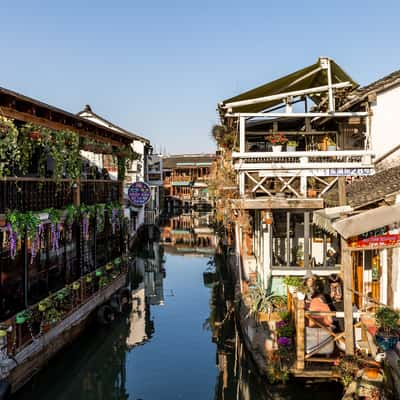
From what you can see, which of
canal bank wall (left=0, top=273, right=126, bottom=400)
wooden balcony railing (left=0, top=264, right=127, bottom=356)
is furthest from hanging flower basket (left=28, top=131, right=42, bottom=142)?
canal bank wall (left=0, top=273, right=126, bottom=400)

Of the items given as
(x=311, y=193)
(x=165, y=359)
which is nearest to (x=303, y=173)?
(x=311, y=193)

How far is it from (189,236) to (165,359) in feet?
109

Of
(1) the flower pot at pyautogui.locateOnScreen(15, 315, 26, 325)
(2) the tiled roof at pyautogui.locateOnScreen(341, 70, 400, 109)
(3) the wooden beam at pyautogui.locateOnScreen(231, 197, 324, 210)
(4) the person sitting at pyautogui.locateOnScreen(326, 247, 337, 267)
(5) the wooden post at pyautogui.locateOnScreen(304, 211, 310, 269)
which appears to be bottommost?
(1) the flower pot at pyautogui.locateOnScreen(15, 315, 26, 325)

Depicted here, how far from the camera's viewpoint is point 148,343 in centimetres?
1636

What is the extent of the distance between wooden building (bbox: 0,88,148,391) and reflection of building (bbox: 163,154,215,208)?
5940 cm

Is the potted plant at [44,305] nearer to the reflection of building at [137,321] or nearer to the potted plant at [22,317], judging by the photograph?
the potted plant at [22,317]

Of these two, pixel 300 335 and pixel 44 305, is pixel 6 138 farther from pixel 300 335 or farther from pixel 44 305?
pixel 300 335

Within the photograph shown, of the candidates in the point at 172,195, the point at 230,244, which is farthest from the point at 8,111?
the point at 172,195

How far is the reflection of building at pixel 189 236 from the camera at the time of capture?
39969mm

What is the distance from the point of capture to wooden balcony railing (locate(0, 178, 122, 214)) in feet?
41.0

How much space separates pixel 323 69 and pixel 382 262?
813 centimetres

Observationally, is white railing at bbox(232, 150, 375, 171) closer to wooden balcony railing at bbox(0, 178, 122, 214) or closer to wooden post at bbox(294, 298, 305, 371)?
wooden post at bbox(294, 298, 305, 371)

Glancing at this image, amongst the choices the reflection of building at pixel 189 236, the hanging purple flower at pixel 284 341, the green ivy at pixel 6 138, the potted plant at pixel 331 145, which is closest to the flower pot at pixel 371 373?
the hanging purple flower at pixel 284 341

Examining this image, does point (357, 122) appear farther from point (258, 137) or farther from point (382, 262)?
point (382, 262)
